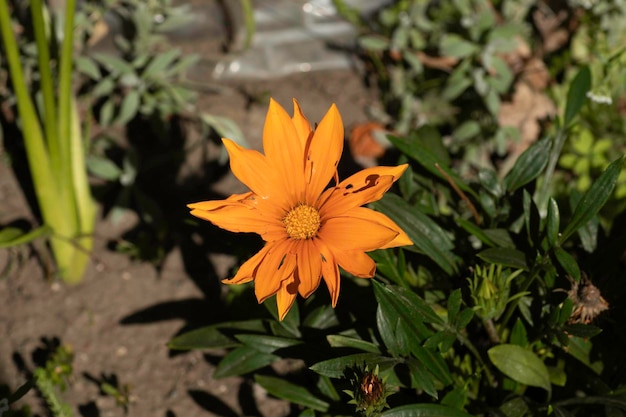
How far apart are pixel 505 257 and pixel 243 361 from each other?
603mm

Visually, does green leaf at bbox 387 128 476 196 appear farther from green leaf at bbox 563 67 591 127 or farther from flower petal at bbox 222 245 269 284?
flower petal at bbox 222 245 269 284

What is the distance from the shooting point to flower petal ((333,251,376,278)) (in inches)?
47.3

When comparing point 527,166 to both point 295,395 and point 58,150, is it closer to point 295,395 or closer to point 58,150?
point 295,395

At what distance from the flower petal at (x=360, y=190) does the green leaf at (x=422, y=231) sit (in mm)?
223

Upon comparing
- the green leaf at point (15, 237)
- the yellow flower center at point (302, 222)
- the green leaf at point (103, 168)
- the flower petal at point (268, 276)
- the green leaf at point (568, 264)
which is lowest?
the green leaf at point (103, 168)

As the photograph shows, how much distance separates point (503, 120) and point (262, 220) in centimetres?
147

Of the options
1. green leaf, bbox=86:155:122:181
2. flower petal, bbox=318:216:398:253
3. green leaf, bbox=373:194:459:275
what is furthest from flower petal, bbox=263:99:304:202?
green leaf, bbox=86:155:122:181

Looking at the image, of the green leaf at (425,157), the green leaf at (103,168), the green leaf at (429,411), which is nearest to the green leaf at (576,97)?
the green leaf at (425,157)

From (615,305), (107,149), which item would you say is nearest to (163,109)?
(107,149)

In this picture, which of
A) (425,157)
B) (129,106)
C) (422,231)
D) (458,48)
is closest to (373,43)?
(458,48)

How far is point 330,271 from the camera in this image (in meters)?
1.25

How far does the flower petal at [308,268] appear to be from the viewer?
1221 millimetres

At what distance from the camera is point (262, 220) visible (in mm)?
1351

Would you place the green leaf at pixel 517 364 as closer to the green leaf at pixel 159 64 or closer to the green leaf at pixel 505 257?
the green leaf at pixel 505 257
